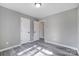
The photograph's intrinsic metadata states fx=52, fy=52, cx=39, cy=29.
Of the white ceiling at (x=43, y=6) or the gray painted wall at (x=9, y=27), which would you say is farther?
the gray painted wall at (x=9, y=27)

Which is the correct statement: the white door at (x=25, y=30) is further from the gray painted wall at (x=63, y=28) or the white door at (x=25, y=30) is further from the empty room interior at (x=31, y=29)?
the gray painted wall at (x=63, y=28)

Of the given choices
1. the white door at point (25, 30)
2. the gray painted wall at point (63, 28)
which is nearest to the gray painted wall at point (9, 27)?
the white door at point (25, 30)

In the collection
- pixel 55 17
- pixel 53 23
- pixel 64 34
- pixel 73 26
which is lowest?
pixel 64 34

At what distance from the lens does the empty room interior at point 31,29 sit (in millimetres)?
2348

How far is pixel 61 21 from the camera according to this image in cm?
335

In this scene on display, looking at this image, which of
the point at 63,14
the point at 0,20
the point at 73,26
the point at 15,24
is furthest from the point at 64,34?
the point at 0,20

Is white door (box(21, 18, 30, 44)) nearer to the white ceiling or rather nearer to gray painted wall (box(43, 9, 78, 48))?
the white ceiling

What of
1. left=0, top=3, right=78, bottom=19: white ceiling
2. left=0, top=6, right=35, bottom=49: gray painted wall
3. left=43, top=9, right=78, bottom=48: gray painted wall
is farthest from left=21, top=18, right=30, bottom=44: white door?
left=43, top=9, right=78, bottom=48: gray painted wall

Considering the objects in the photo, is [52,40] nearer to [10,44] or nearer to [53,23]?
[53,23]

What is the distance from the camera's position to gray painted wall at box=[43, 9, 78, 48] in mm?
2781

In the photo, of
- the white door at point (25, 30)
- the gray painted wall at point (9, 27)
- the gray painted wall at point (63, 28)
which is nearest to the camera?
the gray painted wall at point (9, 27)

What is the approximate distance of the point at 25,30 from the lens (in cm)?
382

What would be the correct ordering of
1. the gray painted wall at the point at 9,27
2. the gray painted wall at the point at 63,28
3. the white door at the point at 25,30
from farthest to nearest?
the white door at the point at 25,30 < the gray painted wall at the point at 63,28 < the gray painted wall at the point at 9,27

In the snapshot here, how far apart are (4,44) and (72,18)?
375cm
